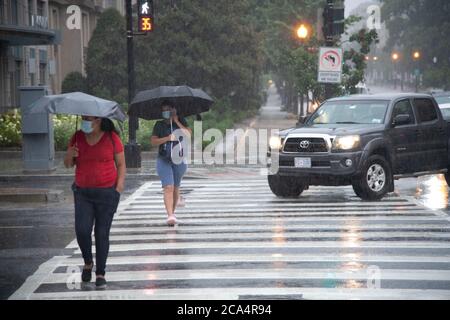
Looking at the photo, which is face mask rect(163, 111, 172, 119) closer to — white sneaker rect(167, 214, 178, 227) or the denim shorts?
the denim shorts

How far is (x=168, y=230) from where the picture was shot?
520 inches

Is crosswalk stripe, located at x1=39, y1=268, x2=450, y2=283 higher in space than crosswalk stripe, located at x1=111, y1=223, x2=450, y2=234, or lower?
higher

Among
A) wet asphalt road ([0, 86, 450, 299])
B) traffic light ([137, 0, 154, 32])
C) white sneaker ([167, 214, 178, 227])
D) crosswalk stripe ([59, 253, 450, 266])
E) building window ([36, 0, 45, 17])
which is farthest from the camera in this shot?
building window ([36, 0, 45, 17])

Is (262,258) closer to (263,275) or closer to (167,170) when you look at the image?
(263,275)

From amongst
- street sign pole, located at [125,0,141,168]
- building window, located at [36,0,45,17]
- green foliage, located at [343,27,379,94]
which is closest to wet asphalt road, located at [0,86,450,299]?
street sign pole, located at [125,0,141,168]

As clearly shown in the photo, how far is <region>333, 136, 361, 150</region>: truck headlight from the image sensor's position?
1617 cm

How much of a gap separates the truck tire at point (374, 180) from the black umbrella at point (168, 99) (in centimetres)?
353

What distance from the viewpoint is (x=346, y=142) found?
16.2 m

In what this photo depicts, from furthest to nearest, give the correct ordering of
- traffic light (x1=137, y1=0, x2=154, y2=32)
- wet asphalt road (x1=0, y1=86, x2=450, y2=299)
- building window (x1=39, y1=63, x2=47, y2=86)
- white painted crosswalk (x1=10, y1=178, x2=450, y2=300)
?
building window (x1=39, y1=63, x2=47, y2=86) → traffic light (x1=137, y1=0, x2=154, y2=32) → wet asphalt road (x1=0, y1=86, x2=450, y2=299) → white painted crosswalk (x1=10, y1=178, x2=450, y2=300)

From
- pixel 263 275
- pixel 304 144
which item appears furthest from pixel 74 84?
pixel 263 275

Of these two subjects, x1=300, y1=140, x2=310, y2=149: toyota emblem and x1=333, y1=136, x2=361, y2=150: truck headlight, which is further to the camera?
x1=300, y1=140, x2=310, y2=149: toyota emblem

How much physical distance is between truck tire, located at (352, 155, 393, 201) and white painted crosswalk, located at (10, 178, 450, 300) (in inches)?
9.9

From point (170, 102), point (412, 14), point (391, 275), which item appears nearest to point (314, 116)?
point (170, 102)
